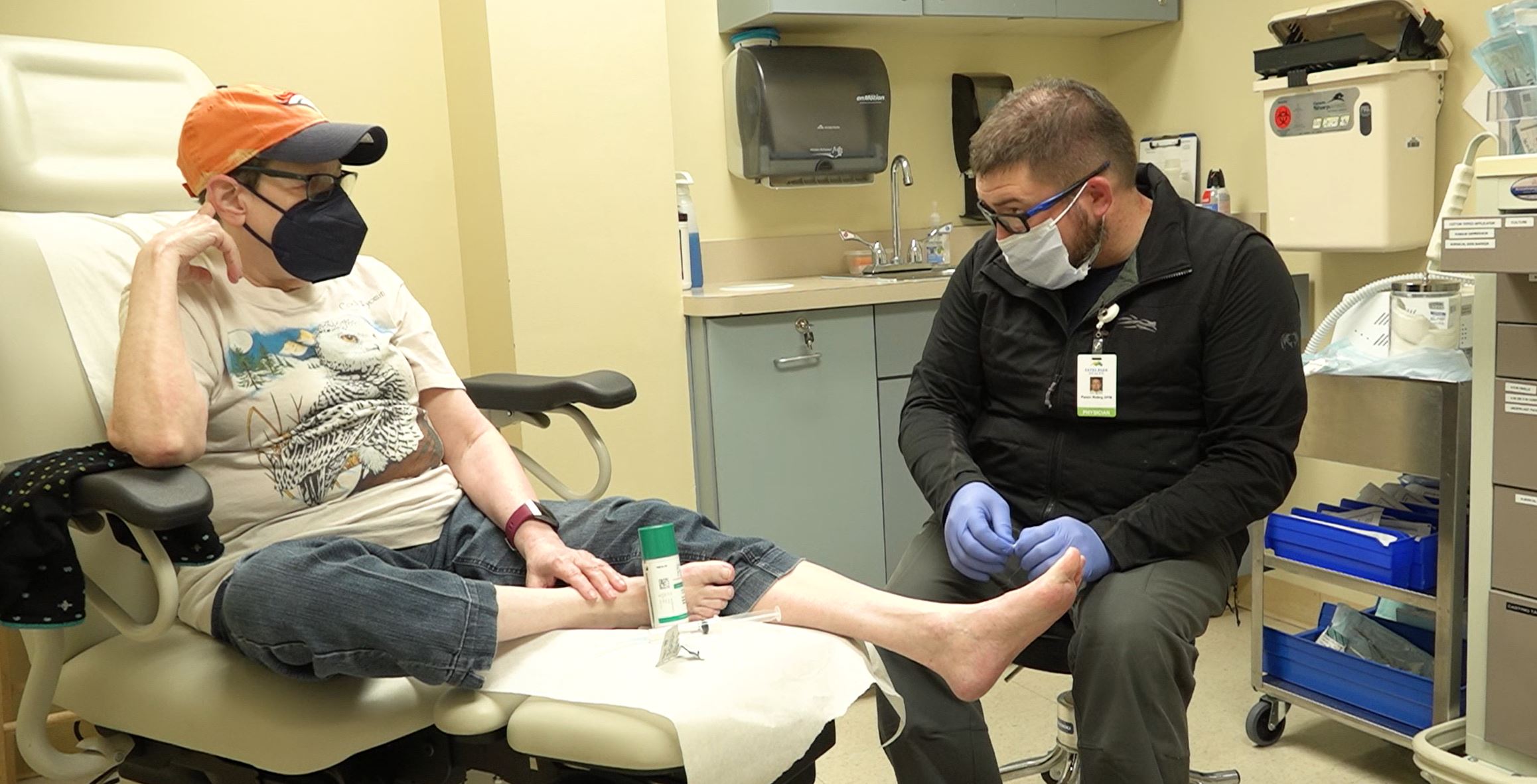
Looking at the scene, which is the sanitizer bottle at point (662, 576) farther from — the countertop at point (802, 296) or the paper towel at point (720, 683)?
the countertop at point (802, 296)

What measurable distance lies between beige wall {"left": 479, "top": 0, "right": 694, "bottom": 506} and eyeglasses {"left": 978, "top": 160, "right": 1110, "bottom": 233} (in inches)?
45.5

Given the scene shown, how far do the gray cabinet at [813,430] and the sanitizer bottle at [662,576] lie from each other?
4.44ft

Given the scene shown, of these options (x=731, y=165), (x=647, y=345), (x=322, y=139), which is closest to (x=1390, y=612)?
(x=647, y=345)

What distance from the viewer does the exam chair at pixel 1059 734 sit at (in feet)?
5.82

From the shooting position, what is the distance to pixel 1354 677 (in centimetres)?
238

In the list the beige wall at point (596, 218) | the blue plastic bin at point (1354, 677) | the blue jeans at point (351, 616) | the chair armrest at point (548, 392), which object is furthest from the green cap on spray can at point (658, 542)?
the blue plastic bin at point (1354, 677)

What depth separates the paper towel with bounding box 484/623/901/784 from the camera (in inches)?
50.8

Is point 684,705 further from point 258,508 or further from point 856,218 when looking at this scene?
point 856,218

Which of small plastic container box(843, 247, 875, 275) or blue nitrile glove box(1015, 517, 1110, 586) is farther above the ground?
small plastic container box(843, 247, 875, 275)

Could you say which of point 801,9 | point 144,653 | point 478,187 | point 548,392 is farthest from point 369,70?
point 144,653

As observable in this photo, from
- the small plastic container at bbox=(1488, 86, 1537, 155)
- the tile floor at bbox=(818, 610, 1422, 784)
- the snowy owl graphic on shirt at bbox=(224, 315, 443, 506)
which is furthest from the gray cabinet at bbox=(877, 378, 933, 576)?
the snowy owl graphic on shirt at bbox=(224, 315, 443, 506)

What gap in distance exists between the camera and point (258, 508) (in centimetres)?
162

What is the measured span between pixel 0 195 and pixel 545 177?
3.90ft

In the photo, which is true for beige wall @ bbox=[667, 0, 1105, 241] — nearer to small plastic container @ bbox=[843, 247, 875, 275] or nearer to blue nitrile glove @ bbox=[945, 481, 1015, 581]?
small plastic container @ bbox=[843, 247, 875, 275]
